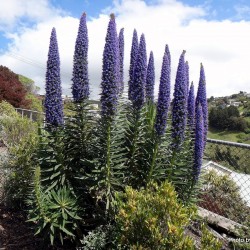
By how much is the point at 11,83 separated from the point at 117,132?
68.4 ft

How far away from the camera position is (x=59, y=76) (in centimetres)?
457

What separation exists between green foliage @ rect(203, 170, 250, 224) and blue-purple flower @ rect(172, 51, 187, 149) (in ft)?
6.48

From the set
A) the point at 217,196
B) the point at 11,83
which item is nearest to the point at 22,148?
the point at 217,196

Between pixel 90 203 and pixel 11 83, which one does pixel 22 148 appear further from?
pixel 11 83

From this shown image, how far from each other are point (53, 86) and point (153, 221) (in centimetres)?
227

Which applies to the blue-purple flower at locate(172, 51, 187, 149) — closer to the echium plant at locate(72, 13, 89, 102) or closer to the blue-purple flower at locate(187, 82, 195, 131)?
the blue-purple flower at locate(187, 82, 195, 131)

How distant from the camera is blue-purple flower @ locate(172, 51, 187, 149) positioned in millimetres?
4594

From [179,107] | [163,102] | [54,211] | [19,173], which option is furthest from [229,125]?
[54,211]

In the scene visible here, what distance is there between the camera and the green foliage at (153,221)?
325 cm

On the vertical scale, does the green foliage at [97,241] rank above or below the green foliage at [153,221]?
below

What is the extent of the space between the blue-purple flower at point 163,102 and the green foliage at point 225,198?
2263 millimetres

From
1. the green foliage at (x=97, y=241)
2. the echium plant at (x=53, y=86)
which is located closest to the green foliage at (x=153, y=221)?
the green foliage at (x=97, y=241)

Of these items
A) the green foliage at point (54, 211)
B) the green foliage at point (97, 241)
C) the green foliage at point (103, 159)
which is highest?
the green foliage at point (103, 159)

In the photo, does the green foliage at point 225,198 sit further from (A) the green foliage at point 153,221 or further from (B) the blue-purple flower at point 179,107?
(A) the green foliage at point 153,221
